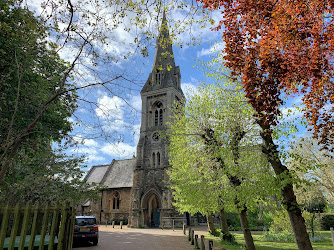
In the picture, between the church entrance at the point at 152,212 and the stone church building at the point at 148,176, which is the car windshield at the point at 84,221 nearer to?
the stone church building at the point at 148,176

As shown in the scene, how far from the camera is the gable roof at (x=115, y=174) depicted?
40.5m

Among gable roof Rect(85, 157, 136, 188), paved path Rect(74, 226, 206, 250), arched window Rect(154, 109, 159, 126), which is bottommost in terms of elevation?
paved path Rect(74, 226, 206, 250)

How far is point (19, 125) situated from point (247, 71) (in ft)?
25.8

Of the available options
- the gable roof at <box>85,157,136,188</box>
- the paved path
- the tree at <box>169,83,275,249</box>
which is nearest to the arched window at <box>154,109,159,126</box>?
the gable roof at <box>85,157,136,188</box>

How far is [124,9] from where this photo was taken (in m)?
5.05

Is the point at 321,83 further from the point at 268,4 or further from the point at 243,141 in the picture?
the point at 243,141

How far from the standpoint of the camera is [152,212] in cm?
3353

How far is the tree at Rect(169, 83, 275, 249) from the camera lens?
10.2 metres

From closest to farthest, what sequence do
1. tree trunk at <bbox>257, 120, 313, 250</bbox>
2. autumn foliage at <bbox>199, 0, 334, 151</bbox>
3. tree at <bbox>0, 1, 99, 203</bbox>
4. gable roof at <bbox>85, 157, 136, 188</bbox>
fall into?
1. autumn foliage at <bbox>199, 0, 334, 151</bbox>
2. tree trunk at <bbox>257, 120, 313, 250</bbox>
3. tree at <bbox>0, 1, 99, 203</bbox>
4. gable roof at <bbox>85, 157, 136, 188</bbox>

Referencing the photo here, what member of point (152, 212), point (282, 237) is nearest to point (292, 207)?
point (282, 237)

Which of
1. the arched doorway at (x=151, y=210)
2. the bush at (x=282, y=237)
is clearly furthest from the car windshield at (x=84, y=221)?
the arched doorway at (x=151, y=210)

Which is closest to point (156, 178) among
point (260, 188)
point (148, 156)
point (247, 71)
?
point (148, 156)

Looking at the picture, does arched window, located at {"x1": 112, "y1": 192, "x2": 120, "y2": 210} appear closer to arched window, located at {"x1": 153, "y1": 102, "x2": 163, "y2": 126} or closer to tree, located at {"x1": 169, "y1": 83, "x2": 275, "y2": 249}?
arched window, located at {"x1": 153, "y1": 102, "x2": 163, "y2": 126}

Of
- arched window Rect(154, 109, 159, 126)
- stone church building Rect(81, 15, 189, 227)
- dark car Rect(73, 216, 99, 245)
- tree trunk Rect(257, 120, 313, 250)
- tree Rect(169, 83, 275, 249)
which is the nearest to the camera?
tree trunk Rect(257, 120, 313, 250)
